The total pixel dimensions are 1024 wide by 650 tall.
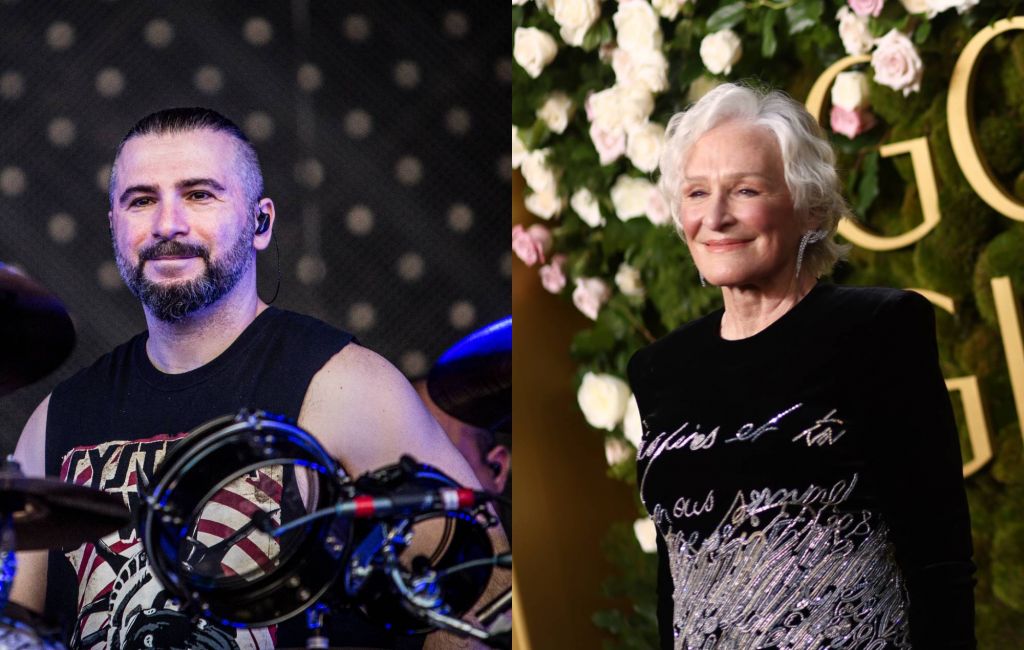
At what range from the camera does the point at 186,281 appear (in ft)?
7.22

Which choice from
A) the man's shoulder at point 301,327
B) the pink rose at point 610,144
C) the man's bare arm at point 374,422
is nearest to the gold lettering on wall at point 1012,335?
the pink rose at point 610,144

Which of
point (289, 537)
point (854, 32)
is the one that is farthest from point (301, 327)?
point (854, 32)

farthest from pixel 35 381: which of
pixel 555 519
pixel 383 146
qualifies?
pixel 555 519

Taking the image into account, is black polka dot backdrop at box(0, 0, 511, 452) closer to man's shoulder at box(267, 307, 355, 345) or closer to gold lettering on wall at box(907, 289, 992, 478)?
man's shoulder at box(267, 307, 355, 345)

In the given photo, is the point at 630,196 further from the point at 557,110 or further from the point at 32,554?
the point at 32,554

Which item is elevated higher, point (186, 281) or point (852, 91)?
point (852, 91)

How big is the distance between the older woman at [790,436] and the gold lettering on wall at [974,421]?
0.55 metres

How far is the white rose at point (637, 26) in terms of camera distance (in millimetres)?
2615

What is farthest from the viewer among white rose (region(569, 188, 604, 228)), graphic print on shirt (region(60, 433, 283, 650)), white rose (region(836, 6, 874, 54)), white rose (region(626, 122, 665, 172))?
white rose (region(569, 188, 604, 228))

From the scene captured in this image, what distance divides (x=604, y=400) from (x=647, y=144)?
62 centimetres

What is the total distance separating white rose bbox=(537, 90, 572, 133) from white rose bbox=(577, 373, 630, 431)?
0.64 m

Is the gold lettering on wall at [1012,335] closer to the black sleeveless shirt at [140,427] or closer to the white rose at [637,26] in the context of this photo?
the white rose at [637,26]

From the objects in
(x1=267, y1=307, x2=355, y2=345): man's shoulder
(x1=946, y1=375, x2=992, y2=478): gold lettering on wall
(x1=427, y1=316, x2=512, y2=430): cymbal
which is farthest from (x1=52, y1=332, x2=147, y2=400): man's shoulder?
(x1=946, y1=375, x2=992, y2=478): gold lettering on wall

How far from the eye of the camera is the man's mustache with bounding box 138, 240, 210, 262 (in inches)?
86.4
